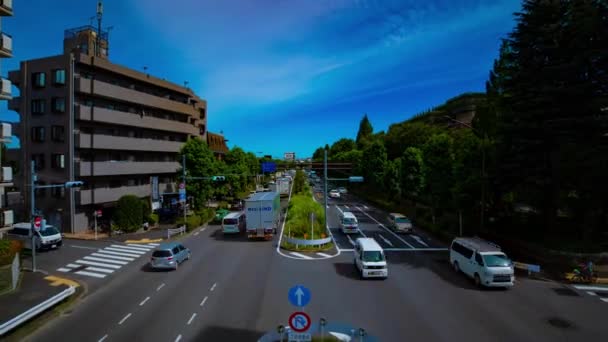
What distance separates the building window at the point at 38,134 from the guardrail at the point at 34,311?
85.4 feet

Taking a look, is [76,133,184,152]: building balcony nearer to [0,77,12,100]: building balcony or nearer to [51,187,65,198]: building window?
[51,187,65,198]: building window

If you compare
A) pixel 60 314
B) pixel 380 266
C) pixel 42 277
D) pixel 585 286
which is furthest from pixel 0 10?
pixel 585 286

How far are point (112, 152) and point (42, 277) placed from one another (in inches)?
867

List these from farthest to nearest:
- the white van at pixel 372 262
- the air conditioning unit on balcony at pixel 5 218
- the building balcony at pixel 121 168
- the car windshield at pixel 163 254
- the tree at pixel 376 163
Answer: the tree at pixel 376 163, the building balcony at pixel 121 168, the air conditioning unit on balcony at pixel 5 218, the car windshield at pixel 163 254, the white van at pixel 372 262

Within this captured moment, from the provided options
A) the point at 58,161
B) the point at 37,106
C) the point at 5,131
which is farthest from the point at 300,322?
the point at 37,106

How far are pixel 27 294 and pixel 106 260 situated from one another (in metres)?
7.38

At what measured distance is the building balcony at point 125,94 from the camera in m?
34.2

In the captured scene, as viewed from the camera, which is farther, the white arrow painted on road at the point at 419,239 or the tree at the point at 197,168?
the tree at the point at 197,168

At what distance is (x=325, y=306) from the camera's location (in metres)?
14.8

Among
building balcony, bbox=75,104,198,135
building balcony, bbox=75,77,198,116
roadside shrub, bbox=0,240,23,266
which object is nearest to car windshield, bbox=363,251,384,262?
roadside shrub, bbox=0,240,23,266

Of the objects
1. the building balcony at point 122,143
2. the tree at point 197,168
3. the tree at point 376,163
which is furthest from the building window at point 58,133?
the tree at point 376,163

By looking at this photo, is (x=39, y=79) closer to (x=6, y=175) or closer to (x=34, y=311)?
(x=6, y=175)

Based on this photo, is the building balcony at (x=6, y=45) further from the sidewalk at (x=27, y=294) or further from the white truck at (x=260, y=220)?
the white truck at (x=260, y=220)

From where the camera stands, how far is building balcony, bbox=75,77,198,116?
34.2 m
